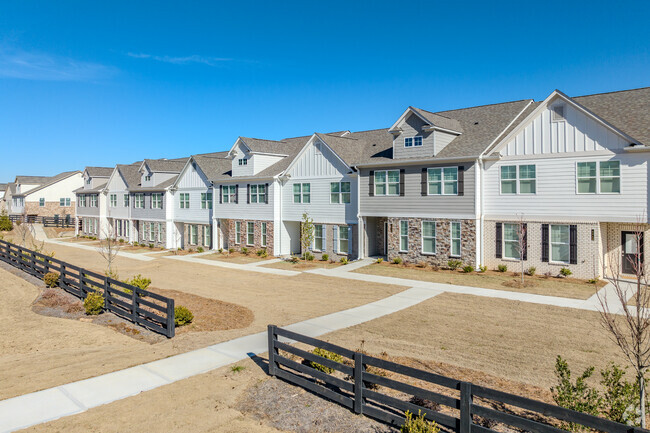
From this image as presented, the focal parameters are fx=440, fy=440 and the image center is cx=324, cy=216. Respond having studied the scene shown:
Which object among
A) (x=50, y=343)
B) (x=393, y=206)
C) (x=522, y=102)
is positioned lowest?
(x=50, y=343)

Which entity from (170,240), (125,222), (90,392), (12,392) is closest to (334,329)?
(90,392)

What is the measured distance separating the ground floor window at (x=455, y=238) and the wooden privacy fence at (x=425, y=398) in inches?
639

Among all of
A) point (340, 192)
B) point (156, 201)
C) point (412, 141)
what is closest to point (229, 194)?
point (156, 201)

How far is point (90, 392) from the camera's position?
898cm

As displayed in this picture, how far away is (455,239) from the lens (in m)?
24.8

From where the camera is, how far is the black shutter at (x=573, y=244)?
70.4 ft

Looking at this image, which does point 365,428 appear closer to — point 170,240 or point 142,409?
point 142,409

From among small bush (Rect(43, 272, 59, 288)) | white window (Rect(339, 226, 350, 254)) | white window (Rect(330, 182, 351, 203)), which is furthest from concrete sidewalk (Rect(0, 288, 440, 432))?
white window (Rect(330, 182, 351, 203))

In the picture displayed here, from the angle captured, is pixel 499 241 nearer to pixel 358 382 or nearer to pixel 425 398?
pixel 358 382

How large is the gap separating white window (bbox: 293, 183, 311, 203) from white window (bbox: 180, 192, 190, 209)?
13751mm

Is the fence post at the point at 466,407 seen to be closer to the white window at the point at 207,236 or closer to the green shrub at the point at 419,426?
the green shrub at the point at 419,426

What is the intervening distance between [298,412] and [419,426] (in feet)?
7.71

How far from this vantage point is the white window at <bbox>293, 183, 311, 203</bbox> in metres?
32.0

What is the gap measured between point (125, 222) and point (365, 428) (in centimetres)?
4842
